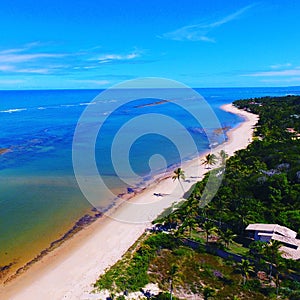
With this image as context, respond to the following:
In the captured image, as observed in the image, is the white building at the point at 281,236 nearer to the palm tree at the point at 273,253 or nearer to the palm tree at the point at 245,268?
the palm tree at the point at 273,253

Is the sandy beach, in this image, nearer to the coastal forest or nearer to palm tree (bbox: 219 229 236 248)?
the coastal forest

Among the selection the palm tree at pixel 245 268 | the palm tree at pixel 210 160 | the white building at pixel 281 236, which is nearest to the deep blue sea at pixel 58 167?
the palm tree at pixel 210 160

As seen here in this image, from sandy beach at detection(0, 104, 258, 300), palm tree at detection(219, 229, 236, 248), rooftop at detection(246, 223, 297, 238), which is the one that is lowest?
sandy beach at detection(0, 104, 258, 300)

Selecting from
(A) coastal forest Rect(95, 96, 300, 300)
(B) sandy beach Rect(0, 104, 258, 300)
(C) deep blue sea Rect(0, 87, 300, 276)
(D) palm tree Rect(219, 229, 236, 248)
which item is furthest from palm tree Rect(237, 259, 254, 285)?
(C) deep blue sea Rect(0, 87, 300, 276)

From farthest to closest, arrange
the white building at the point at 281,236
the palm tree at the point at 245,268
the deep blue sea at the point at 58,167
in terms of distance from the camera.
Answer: the deep blue sea at the point at 58,167 → the white building at the point at 281,236 → the palm tree at the point at 245,268

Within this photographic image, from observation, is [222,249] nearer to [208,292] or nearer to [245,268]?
[245,268]

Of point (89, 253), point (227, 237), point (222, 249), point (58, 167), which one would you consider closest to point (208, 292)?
point (222, 249)
